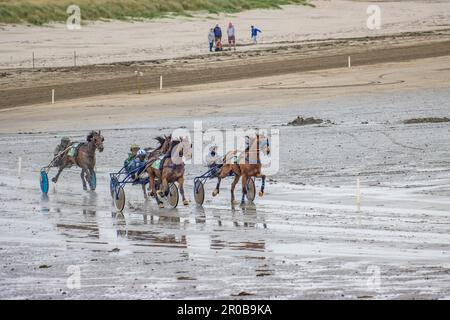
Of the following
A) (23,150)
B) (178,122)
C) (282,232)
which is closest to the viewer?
(282,232)

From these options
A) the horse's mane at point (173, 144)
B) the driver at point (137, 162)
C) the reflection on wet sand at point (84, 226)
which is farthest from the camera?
the driver at point (137, 162)

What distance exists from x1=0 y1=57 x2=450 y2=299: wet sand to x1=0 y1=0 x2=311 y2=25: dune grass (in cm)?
2488

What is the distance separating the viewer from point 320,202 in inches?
1049

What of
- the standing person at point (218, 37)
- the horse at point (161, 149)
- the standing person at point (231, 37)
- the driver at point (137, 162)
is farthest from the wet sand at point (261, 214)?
the standing person at point (231, 37)

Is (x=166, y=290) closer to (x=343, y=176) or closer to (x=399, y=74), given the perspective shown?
(x=343, y=176)

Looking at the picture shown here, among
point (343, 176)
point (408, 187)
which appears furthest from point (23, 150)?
point (408, 187)

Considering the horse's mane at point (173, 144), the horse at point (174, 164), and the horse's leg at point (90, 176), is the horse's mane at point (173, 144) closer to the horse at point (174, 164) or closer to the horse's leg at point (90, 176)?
the horse at point (174, 164)

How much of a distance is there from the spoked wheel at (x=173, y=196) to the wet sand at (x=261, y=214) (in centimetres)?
32

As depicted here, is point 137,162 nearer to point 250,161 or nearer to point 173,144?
point 173,144

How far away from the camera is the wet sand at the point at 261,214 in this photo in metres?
18.6

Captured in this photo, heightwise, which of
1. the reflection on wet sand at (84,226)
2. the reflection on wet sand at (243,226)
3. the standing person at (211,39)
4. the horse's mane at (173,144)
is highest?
the standing person at (211,39)

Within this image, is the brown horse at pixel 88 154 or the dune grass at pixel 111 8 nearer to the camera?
the brown horse at pixel 88 154
